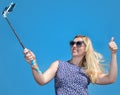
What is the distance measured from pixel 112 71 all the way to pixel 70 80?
544mm

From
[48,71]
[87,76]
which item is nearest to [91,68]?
[87,76]

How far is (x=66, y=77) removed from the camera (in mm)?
7008

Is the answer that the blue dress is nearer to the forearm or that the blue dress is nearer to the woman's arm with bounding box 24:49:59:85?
the woman's arm with bounding box 24:49:59:85

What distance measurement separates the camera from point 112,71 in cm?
713

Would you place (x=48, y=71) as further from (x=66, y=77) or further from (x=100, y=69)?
(x=100, y=69)

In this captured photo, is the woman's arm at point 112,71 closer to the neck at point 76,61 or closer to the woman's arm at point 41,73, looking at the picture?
the neck at point 76,61

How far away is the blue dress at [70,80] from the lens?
22.8 feet

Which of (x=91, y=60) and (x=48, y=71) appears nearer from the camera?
(x=48, y=71)

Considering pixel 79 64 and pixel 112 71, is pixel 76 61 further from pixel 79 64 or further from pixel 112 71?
pixel 112 71

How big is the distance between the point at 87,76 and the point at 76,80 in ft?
0.64

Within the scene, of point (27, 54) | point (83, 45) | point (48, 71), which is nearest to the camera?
point (27, 54)

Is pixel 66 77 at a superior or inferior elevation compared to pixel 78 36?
inferior

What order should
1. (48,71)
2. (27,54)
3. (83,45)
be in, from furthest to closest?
1. (83,45)
2. (48,71)
3. (27,54)

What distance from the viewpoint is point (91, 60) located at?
24.1 ft
